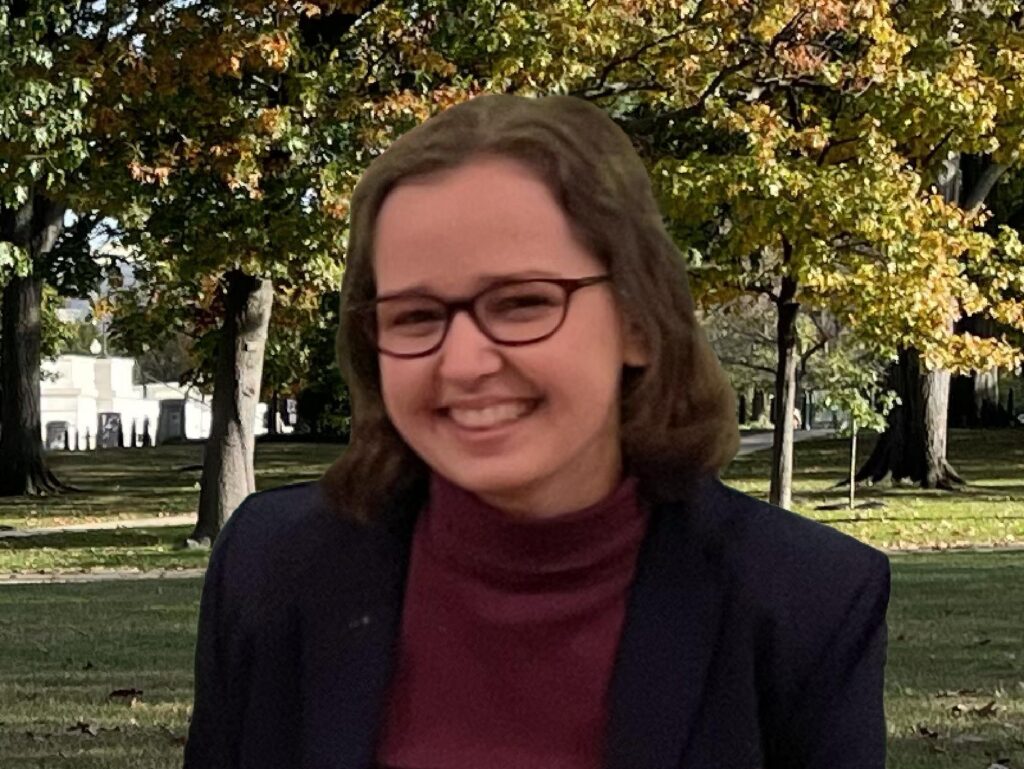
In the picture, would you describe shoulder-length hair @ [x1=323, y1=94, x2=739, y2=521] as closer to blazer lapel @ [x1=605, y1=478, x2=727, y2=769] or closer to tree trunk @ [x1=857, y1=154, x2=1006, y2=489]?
blazer lapel @ [x1=605, y1=478, x2=727, y2=769]

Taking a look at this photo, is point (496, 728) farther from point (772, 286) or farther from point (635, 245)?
point (772, 286)

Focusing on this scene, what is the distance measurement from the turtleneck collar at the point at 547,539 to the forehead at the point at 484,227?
0.27 meters

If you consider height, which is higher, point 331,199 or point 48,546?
point 331,199

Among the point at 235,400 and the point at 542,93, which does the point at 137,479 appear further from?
the point at 542,93

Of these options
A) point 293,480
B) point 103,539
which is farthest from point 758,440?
point 103,539

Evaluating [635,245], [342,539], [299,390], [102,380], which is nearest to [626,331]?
[635,245]

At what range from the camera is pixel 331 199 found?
60.1 ft

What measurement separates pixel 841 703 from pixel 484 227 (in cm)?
67

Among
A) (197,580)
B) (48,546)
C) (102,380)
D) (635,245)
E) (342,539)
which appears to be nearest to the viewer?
(635,245)

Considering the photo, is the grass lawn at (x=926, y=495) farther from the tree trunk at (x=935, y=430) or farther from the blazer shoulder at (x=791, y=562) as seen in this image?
the blazer shoulder at (x=791, y=562)

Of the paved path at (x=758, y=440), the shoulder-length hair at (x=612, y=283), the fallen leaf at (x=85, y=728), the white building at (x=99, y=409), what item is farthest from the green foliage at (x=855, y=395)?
the white building at (x=99, y=409)

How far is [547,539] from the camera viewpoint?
6.93ft

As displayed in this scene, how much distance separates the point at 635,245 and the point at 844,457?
37224 millimetres

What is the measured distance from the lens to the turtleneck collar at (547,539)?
2115mm
